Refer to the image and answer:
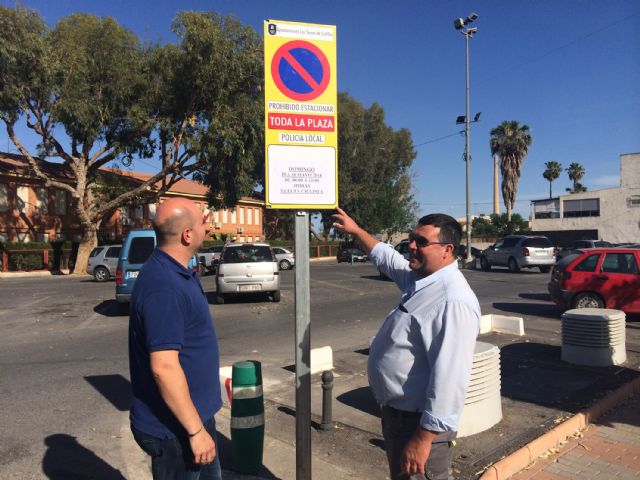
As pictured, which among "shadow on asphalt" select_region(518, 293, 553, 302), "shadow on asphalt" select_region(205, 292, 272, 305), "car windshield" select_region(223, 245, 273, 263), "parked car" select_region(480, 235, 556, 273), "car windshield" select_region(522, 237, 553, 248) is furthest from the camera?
"car windshield" select_region(522, 237, 553, 248)

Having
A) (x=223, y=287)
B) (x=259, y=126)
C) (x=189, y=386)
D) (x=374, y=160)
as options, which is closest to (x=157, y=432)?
(x=189, y=386)

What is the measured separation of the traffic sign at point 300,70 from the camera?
3352 mm

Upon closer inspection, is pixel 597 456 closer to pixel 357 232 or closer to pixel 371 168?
pixel 357 232

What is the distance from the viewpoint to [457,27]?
1218 inches

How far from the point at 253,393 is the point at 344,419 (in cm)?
152

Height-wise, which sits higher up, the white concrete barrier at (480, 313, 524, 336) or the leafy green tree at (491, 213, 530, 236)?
the leafy green tree at (491, 213, 530, 236)

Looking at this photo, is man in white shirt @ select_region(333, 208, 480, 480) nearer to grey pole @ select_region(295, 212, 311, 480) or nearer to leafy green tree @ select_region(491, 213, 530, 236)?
grey pole @ select_region(295, 212, 311, 480)

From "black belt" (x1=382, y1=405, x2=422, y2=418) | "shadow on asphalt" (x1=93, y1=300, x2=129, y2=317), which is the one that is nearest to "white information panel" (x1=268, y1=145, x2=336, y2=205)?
"black belt" (x1=382, y1=405, x2=422, y2=418)

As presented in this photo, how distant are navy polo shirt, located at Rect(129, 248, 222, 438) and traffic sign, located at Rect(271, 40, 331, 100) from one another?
1.58m

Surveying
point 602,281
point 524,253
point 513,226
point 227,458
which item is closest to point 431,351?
point 227,458

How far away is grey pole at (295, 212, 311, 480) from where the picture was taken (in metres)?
3.28

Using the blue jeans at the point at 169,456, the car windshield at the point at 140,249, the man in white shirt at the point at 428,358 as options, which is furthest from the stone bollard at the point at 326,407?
the car windshield at the point at 140,249

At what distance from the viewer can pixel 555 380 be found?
20.8ft

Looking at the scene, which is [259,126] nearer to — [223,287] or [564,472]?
[223,287]
